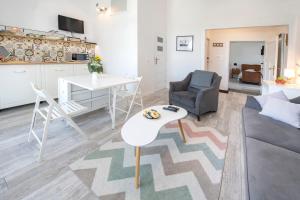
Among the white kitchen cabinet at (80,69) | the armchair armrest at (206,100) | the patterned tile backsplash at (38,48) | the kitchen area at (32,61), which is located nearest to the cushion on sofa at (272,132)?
the armchair armrest at (206,100)

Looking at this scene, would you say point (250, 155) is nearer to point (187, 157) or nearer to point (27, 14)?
point (187, 157)

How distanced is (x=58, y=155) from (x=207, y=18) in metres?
5.31

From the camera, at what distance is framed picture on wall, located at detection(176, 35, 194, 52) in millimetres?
5867

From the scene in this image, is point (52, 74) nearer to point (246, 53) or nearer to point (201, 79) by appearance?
point (201, 79)

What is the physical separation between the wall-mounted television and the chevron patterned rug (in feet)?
12.2

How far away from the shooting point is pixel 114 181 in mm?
1748

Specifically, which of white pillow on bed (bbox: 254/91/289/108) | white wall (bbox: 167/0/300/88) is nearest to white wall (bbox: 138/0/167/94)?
white wall (bbox: 167/0/300/88)

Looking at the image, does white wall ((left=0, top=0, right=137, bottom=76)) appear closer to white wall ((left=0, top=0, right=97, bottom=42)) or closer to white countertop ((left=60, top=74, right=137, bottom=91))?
white wall ((left=0, top=0, right=97, bottom=42))

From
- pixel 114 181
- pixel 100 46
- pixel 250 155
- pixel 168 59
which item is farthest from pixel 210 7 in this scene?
pixel 114 181

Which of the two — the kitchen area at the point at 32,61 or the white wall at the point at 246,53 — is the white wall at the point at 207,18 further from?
the white wall at the point at 246,53

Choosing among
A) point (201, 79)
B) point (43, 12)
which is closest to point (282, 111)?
point (201, 79)

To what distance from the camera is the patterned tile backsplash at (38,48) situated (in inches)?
157

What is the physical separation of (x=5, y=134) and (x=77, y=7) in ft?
13.0

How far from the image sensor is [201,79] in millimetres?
3881
